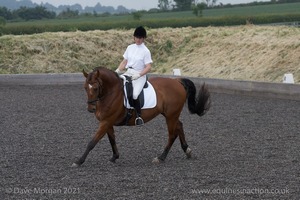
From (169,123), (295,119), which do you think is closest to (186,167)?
(169,123)

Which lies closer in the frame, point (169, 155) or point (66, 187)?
point (66, 187)

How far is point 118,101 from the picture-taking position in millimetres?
10117

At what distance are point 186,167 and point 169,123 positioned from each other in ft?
3.44

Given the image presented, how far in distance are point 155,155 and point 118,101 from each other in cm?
130

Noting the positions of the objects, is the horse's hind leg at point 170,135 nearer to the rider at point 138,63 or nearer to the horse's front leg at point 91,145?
the rider at point 138,63

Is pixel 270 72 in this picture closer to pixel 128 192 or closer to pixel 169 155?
pixel 169 155

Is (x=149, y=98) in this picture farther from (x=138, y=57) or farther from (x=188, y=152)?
(x=188, y=152)

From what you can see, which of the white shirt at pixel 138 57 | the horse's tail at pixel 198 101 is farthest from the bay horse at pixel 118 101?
the white shirt at pixel 138 57

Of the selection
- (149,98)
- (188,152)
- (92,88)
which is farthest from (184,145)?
(92,88)

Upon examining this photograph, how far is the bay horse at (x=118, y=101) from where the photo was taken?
9.79 meters

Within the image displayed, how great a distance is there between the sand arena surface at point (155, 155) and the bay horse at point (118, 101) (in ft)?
1.23

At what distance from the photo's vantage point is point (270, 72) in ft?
76.1

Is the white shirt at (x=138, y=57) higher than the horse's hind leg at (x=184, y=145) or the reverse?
higher

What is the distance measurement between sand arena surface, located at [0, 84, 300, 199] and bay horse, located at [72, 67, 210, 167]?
37 centimetres
